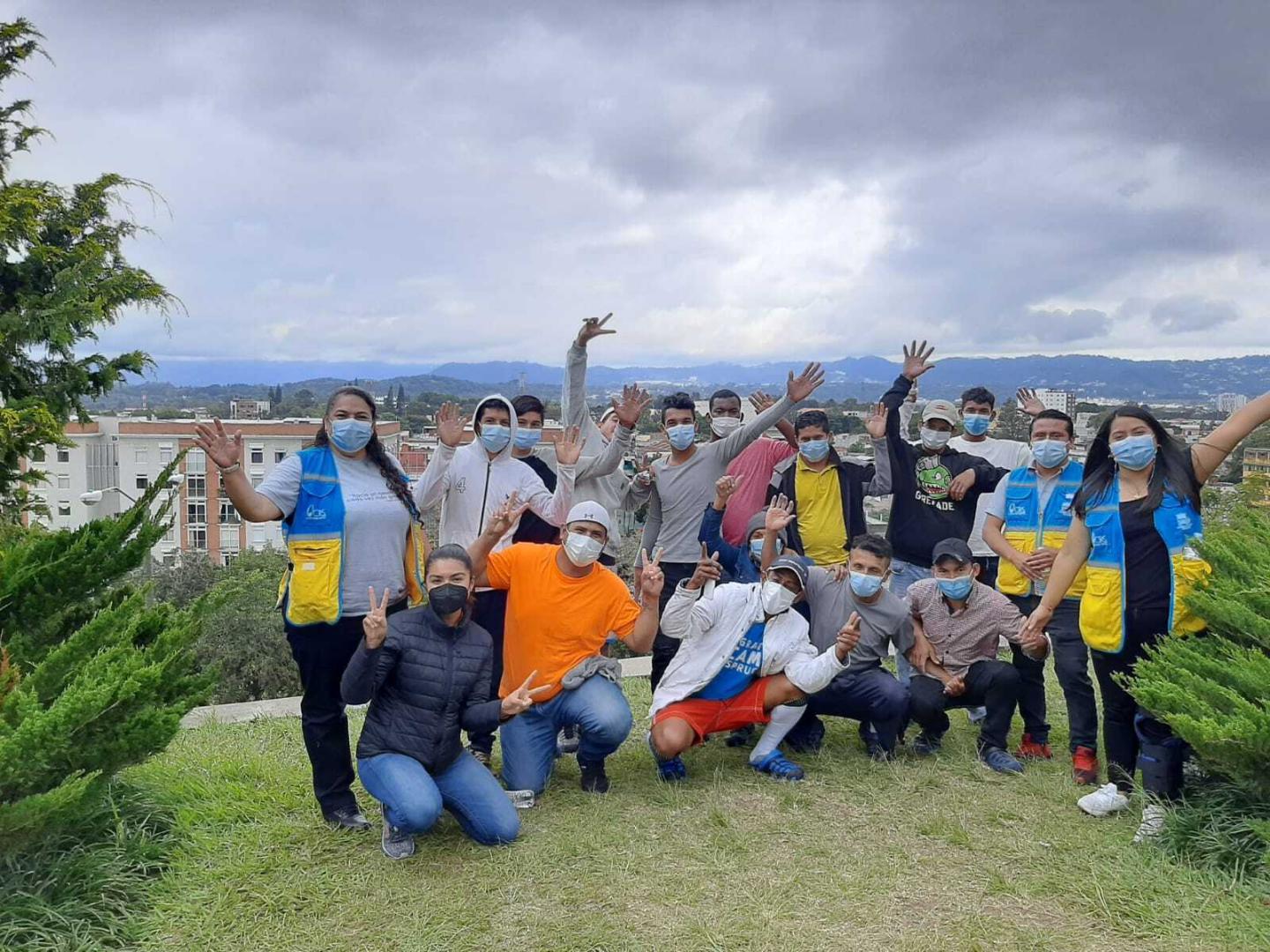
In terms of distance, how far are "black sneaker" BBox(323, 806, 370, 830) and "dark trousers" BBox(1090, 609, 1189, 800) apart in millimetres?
3298

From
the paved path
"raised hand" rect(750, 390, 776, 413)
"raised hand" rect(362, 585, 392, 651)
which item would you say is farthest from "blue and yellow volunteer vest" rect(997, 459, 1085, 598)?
the paved path

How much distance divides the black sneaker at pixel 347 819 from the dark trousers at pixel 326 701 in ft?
0.05

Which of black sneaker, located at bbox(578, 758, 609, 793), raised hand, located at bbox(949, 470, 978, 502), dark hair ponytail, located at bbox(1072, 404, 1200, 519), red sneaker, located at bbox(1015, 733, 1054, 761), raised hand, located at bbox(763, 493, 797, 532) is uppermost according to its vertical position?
dark hair ponytail, located at bbox(1072, 404, 1200, 519)

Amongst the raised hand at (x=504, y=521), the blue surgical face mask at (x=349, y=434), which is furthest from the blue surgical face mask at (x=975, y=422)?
the blue surgical face mask at (x=349, y=434)

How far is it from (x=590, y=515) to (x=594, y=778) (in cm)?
129

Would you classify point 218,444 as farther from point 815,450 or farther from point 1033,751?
A: point 1033,751

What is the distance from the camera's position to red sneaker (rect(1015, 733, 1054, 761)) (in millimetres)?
5180

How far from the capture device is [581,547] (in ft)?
14.9

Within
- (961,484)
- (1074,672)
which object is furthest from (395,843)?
(961,484)

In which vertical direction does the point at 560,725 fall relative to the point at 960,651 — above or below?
below

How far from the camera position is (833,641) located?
5113 mm

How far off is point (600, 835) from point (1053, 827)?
1.96m

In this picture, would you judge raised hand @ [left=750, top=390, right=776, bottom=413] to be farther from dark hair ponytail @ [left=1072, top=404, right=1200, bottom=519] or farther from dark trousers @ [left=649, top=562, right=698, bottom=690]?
dark hair ponytail @ [left=1072, top=404, right=1200, bottom=519]

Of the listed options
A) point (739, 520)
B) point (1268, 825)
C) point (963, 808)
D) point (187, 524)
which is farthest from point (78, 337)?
point (187, 524)
